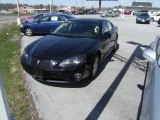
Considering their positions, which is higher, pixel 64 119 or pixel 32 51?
pixel 32 51

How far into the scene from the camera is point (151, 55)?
4508mm

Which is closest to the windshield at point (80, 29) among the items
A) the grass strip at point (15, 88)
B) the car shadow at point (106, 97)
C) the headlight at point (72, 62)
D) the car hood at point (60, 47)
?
the car hood at point (60, 47)

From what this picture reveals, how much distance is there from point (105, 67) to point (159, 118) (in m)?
5.62

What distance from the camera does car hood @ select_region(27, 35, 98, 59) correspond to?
6223 millimetres

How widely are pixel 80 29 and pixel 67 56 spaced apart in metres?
1.93

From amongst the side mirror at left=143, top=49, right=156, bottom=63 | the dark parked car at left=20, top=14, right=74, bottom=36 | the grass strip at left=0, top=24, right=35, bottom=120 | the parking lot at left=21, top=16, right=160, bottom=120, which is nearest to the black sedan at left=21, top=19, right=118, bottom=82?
the parking lot at left=21, top=16, right=160, bottom=120

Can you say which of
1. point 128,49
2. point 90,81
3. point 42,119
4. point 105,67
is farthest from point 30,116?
point 128,49

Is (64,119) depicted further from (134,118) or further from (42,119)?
(134,118)

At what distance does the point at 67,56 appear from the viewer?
6.13m

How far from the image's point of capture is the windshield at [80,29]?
7652 mm

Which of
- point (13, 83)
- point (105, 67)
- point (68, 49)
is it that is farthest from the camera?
point (105, 67)

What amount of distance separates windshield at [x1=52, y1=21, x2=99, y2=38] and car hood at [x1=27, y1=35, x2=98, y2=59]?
0.37 meters

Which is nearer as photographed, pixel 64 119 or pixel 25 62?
pixel 64 119

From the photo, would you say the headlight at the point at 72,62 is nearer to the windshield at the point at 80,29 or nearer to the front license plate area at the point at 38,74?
the front license plate area at the point at 38,74
